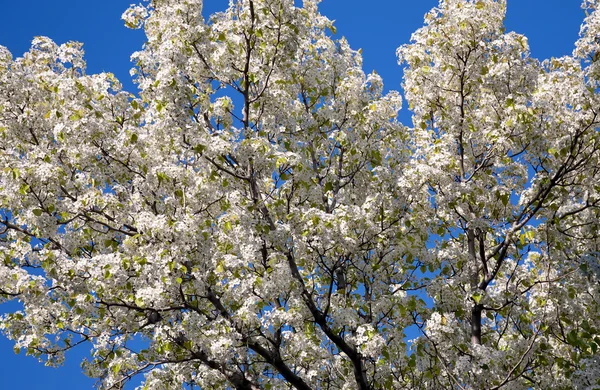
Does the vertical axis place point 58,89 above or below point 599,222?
above

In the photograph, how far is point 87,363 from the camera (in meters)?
15.4

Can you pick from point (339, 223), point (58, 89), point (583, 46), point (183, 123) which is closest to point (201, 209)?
point (183, 123)

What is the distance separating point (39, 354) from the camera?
579 inches

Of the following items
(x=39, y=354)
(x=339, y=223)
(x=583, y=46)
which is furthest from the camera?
(x=583, y=46)

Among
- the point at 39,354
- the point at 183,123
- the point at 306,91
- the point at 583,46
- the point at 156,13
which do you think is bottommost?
the point at 39,354

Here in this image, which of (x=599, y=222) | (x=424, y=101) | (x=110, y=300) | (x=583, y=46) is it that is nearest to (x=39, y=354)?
(x=110, y=300)

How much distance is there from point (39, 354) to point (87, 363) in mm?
1160

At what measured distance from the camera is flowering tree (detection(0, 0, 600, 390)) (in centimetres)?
1326

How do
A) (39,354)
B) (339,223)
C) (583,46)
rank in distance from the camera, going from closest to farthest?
(339,223) → (39,354) → (583,46)

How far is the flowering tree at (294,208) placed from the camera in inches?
522

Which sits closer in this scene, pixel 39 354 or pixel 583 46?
pixel 39 354

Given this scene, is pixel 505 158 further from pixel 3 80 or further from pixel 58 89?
pixel 3 80

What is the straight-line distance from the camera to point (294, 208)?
14484mm

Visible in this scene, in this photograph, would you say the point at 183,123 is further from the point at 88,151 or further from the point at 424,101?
the point at 424,101
